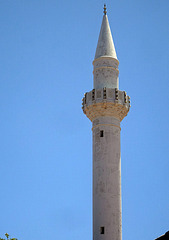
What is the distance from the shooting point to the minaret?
113 feet

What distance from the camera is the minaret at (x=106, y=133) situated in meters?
34.6

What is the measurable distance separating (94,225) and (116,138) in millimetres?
6247

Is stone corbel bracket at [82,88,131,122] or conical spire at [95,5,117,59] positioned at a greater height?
conical spire at [95,5,117,59]

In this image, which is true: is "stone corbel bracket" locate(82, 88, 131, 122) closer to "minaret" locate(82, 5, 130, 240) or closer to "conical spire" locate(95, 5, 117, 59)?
"minaret" locate(82, 5, 130, 240)

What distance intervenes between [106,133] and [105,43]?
24.2 feet

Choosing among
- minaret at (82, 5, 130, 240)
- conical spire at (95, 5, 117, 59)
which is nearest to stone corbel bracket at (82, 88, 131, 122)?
minaret at (82, 5, 130, 240)

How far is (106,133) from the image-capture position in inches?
1442

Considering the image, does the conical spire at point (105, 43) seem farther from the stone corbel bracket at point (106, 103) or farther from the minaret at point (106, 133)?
the stone corbel bracket at point (106, 103)

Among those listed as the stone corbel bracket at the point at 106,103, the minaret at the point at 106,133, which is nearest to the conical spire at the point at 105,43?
the minaret at the point at 106,133

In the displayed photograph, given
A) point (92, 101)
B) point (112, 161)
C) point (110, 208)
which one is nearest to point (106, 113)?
point (92, 101)

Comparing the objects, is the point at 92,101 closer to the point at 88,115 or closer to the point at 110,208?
the point at 88,115

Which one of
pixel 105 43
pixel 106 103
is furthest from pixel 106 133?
pixel 105 43

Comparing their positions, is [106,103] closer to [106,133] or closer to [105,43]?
[106,133]

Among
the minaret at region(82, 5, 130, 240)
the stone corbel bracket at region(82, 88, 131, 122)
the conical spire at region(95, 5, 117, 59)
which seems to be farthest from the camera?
the conical spire at region(95, 5, 117, 59)
